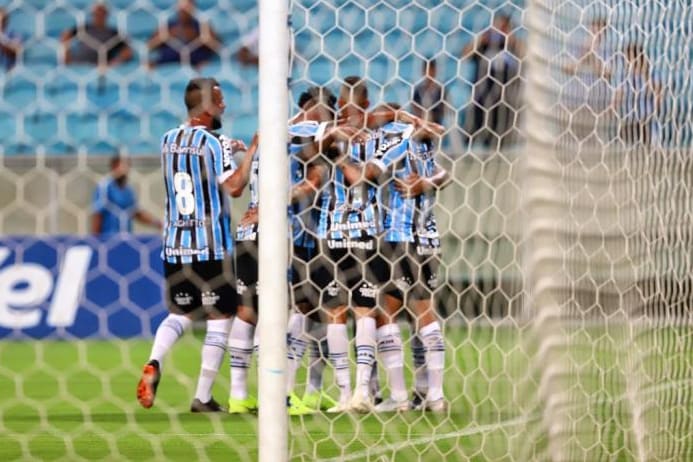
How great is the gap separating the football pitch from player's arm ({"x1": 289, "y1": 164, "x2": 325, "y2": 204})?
0.66m

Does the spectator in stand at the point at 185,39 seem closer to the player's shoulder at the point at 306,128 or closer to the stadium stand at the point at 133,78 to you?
the stadium stand at the point at 133,78

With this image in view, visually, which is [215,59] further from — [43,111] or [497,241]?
[497,241]

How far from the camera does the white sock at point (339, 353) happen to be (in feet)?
19.1

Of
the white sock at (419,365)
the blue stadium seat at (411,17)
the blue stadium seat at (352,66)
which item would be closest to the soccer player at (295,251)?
the white sock at (419,365)

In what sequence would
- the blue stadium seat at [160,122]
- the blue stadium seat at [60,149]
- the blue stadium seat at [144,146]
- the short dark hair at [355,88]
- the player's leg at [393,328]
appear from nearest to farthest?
the short dark hair at [355,88], the player's leg at [393,328], the blue stadium seat at [144,146], the blue stadium seat at [160,122], the blue stadium seat at [60,149]

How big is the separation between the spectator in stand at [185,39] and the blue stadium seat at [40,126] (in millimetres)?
967

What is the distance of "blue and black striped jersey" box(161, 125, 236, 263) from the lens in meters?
5.81

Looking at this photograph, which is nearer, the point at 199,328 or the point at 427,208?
the point at 427,208

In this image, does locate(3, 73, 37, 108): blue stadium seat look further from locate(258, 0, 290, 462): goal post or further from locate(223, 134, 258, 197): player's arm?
locate(258, 0, 290, 462): goal post

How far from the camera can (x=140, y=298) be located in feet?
30.5

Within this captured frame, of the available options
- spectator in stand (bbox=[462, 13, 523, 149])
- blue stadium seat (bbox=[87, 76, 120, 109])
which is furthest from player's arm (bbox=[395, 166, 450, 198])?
blue stadium seat (bbox=[87, 76, 120, 109])

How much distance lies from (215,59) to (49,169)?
192 centimetres

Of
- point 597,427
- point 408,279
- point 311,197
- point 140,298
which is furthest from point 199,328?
point 597,427

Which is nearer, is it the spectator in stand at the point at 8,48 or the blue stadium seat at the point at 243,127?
the spectator in stand at the point at 8,48
